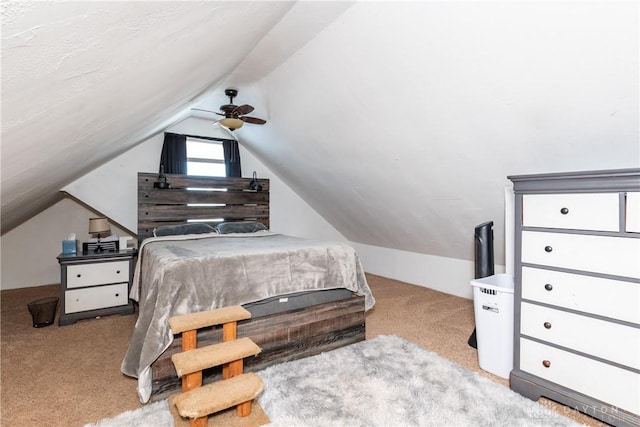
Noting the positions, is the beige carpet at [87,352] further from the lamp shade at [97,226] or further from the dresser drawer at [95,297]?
the lamp shade at [97,226]

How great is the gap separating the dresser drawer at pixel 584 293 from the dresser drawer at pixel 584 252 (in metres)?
0.05

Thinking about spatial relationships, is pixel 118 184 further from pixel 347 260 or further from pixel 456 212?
pixel 456 212

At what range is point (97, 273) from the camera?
10.9 ft

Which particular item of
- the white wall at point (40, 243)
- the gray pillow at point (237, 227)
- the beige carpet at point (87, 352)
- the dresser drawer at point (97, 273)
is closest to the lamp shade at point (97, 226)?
the dresser drawer at point (97, 273)

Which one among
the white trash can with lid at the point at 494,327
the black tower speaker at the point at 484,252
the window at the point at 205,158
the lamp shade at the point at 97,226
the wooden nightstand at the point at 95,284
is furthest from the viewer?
the window at the point at 205,158

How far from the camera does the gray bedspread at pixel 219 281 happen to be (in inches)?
79.4

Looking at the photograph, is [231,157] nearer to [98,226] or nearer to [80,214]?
[98,226]

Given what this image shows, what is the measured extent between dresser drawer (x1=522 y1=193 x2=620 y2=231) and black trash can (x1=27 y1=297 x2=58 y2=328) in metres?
4.06

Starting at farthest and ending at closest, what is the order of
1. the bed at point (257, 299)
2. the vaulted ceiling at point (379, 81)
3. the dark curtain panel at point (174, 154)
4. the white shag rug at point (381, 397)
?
the dark curtain panel at point (174, 154)
the bed at point (257, 299)
the white shag rug at point (381, 397)
the vaulted ceiling at point (379, 81)

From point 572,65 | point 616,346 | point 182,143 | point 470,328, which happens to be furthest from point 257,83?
point 616,346

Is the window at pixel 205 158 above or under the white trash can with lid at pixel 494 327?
above

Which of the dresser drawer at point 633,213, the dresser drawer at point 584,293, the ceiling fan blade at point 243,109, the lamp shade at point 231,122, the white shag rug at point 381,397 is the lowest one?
the white shag rug at point 381,397

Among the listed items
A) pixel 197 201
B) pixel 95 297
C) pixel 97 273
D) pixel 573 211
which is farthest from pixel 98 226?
pixel 573 211

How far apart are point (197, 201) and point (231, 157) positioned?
87cm
